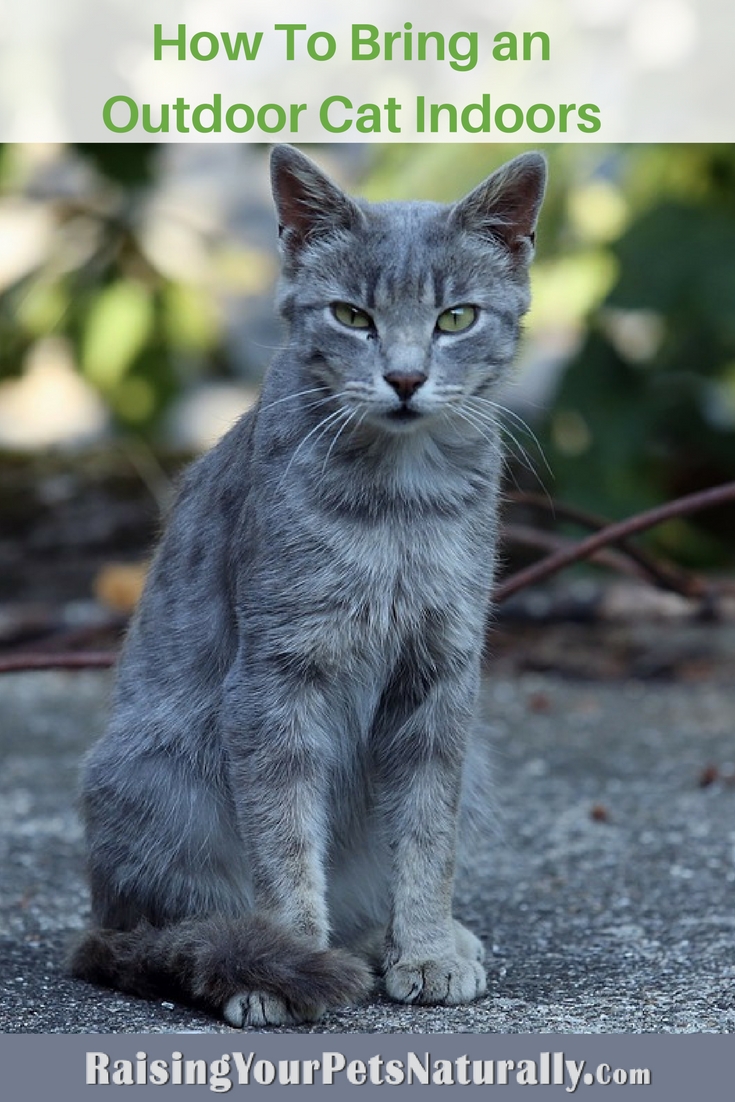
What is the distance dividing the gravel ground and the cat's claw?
0.03 meters

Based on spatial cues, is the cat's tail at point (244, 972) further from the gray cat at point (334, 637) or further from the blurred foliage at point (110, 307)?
the blurred foliage at point (110, 307)

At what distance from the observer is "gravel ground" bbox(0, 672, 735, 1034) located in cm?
261

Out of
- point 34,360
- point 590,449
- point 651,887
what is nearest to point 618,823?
point 651,887

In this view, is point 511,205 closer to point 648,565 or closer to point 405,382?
point 405,382

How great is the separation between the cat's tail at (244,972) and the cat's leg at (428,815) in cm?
22

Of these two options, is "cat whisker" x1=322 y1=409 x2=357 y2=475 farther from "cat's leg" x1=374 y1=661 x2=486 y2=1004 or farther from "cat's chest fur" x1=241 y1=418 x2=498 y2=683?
"cat's leg" x1=374 y1=661 x2=486 y2=1004

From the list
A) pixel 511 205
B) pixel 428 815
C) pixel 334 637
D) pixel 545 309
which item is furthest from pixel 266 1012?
pixel 545 309

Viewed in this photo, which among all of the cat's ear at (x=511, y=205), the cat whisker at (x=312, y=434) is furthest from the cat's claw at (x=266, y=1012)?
the cat's ear at (x=511, y=205)

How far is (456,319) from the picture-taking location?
2.75 meters

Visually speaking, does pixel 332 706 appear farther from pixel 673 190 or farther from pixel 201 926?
pixel 673 190

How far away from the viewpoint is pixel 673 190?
230 inches

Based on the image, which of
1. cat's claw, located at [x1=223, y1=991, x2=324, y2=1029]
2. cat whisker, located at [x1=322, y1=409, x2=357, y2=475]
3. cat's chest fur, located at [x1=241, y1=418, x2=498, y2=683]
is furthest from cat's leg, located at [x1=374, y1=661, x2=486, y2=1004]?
cat whisker, located at [x1=322, y1=409, x2=357, y2=475]

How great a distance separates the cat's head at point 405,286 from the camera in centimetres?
264

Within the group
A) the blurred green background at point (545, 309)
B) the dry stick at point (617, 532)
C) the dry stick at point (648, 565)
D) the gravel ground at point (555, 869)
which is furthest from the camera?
the blurred green background at point (545, 309)
